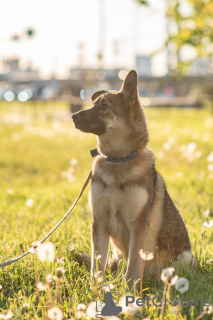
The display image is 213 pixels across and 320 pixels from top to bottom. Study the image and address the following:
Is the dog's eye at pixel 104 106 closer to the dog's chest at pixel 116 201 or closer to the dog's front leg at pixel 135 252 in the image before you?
the dog's chest at pixel 116 201

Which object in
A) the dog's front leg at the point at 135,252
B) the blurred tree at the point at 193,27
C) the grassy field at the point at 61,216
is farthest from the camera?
the blurred tree at the point at 193,27

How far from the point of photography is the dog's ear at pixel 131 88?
149 inches

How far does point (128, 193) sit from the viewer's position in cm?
352

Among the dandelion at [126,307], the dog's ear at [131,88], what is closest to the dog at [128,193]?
the dog's ear at [131,88]

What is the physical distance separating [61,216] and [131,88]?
2757 mm

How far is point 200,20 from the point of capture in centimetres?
916

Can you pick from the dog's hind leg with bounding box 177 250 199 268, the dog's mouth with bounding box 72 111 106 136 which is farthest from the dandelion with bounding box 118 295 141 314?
the dog's mouth with bounding box 72 111 106 136

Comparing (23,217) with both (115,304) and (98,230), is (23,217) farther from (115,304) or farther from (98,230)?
(115,304)

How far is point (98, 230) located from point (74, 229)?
1.49m

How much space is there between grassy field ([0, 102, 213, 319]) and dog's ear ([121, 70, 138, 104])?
0.42 m

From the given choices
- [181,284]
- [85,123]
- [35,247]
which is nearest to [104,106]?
[85,123]

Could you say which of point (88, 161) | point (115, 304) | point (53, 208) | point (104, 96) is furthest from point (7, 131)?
point (115, 304)

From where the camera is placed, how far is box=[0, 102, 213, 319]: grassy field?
10.4 feet

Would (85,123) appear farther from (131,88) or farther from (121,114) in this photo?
(131,88)
